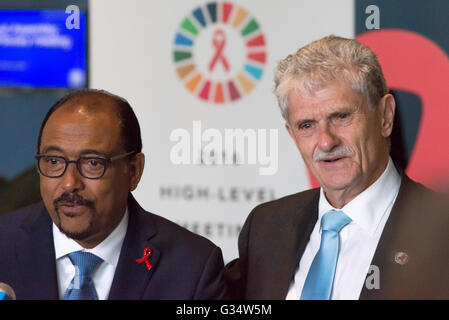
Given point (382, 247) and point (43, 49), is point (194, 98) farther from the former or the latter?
point (382, 247)

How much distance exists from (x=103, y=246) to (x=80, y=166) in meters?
0.23

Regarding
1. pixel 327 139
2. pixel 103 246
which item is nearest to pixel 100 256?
pixel 103 246

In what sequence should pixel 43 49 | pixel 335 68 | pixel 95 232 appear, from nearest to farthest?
pixel 335 68 < pixel 95 232 < pixel 43 49

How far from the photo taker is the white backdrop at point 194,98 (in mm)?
1886

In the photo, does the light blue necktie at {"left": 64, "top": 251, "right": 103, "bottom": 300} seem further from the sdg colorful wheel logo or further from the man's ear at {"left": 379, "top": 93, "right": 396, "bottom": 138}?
the man's ear at {"left": 379, "top": 93, "right": 396, "bottom": 138}

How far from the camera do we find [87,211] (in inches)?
60.6

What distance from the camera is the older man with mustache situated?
1503mm

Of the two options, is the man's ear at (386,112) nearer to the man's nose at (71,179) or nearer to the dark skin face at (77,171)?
the dark skin face at (77,171)

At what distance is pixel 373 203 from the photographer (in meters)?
1.60

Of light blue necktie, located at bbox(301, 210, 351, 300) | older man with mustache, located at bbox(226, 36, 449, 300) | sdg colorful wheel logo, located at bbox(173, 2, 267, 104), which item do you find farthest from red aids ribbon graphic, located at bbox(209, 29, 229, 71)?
light blue necktie, located at bbox(301, 210, 351, 300)

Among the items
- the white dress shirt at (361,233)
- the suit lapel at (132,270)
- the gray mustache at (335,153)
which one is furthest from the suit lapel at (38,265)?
the gray mustache at (335,153)

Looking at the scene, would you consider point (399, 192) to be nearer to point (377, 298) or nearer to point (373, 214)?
point (373, 214)
